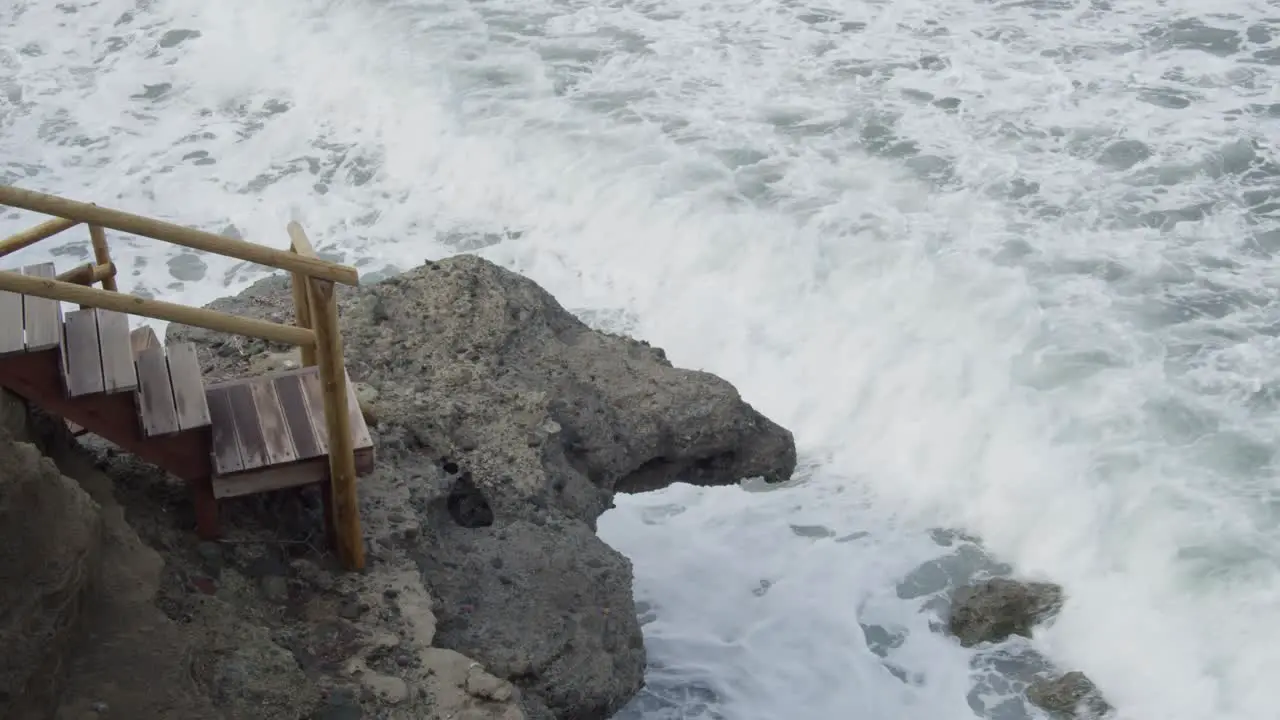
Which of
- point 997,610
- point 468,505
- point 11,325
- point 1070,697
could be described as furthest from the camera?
point 997,610

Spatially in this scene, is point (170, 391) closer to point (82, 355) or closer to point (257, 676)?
point (82, 355)

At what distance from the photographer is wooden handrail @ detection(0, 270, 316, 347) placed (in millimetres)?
3920

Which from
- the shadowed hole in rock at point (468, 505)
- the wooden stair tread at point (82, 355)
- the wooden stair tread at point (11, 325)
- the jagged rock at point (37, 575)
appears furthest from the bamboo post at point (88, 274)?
the shadowed hole in rock at point (468, 505)

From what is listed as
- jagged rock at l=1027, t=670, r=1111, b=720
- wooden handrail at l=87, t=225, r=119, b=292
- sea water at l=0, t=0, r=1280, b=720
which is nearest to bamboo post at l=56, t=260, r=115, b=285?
wooden handrail at l=87, t=225, r=119, b=292

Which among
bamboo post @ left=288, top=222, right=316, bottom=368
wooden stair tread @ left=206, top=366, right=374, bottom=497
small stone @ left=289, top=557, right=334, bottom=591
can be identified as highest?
bamboo post @ left=288, top=222, right=316, bottom=368

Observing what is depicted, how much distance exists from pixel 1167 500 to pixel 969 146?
417 cm

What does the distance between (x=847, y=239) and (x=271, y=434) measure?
6.49 meters

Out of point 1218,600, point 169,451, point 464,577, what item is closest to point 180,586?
point 169,451

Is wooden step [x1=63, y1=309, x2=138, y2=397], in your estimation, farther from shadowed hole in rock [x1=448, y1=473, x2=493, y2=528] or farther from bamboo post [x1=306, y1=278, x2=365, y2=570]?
shadowed hole in rock [x1=448, y1=473, x2=493, y2=528]

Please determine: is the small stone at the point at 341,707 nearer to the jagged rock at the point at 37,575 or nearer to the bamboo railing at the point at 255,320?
the bamboo railing at the point at 255,320

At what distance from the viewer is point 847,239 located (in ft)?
34.0

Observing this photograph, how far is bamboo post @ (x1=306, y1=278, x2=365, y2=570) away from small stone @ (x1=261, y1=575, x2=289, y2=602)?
0.24 meters

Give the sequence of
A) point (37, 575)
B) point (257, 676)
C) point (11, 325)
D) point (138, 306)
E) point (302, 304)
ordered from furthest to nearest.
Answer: point (302, 304), point (11, 325), point (257, 676), point (138, 306), point (37, 575)

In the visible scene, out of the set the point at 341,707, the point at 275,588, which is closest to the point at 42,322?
the point at 275,588
